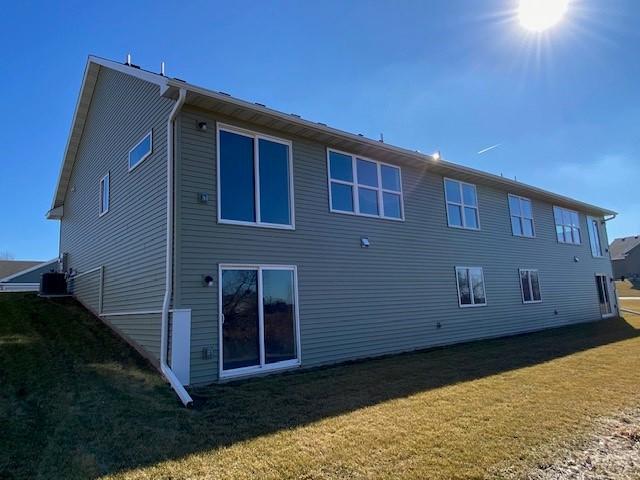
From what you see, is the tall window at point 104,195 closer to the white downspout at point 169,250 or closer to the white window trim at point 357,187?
the white downspout at point 169,250

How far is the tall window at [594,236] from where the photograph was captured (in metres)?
19.2

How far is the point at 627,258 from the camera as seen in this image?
52.9 metres

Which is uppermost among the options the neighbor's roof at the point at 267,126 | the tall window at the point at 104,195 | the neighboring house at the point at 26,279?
the neighbor's roof at the point at 267,126

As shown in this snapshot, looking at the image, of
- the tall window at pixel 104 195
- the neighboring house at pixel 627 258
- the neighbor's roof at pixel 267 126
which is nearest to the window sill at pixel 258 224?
the neighbor's roof at pixel 267 126

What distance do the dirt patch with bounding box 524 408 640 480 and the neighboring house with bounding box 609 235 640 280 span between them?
5849cm

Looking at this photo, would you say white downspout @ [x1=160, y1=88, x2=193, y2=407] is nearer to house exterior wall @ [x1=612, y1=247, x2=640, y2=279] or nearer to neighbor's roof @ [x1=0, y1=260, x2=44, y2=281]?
neighbor's roof @ [x1=0, y1=260, x2=44, y2=281]

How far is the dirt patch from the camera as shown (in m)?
3.60

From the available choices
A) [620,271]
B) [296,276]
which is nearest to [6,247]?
[296,276]

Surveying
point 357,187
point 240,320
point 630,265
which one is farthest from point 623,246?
point 240,320

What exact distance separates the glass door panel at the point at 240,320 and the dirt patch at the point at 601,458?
4846 mm

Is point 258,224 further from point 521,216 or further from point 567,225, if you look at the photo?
point 567,225

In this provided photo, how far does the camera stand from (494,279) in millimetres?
13328

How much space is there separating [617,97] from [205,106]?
13.4m

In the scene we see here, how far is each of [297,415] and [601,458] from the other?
3219mm
